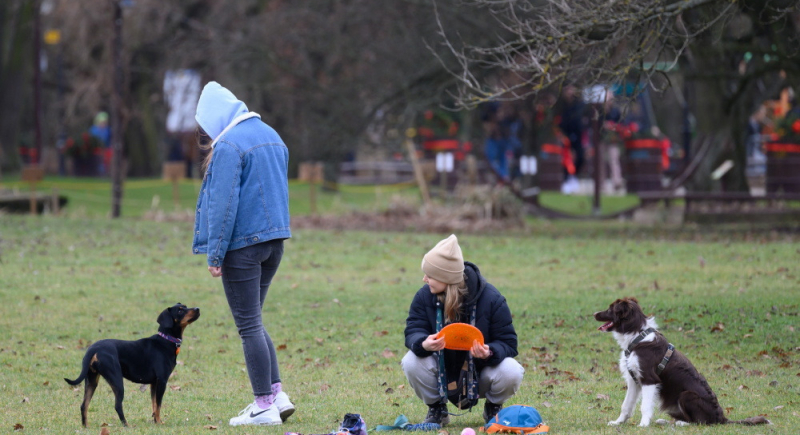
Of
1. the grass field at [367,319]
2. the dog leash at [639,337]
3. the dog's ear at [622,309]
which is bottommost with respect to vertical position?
the grass field at [367,319]

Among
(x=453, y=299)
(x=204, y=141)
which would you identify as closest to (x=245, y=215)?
(x=204, y=141)

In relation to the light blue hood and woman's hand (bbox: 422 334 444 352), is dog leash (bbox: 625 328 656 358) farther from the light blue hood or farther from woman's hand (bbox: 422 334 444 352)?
the light blue hood

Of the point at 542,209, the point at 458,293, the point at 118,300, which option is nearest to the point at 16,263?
the point at 118,300

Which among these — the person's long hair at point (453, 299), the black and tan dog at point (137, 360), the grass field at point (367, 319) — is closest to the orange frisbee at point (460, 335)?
the person's long hair at point (453, 299)

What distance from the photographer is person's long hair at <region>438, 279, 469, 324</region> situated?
19.6 feet

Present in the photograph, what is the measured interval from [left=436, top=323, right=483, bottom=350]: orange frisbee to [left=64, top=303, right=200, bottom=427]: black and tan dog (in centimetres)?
177

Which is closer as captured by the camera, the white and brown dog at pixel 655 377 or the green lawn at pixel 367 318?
the white and brown dog at pixel 655 377

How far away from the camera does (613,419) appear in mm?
6781

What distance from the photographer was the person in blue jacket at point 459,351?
5.96 meters

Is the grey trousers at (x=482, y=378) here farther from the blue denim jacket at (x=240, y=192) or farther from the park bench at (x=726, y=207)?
the park bench at (x=726, y=207)

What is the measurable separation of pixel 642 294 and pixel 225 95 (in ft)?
23.7

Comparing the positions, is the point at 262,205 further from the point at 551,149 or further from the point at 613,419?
the point at 551,149

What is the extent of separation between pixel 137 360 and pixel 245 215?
4.07 ft

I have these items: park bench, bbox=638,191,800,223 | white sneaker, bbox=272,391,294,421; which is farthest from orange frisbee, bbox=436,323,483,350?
park bench, bbox=638,191,800,223
